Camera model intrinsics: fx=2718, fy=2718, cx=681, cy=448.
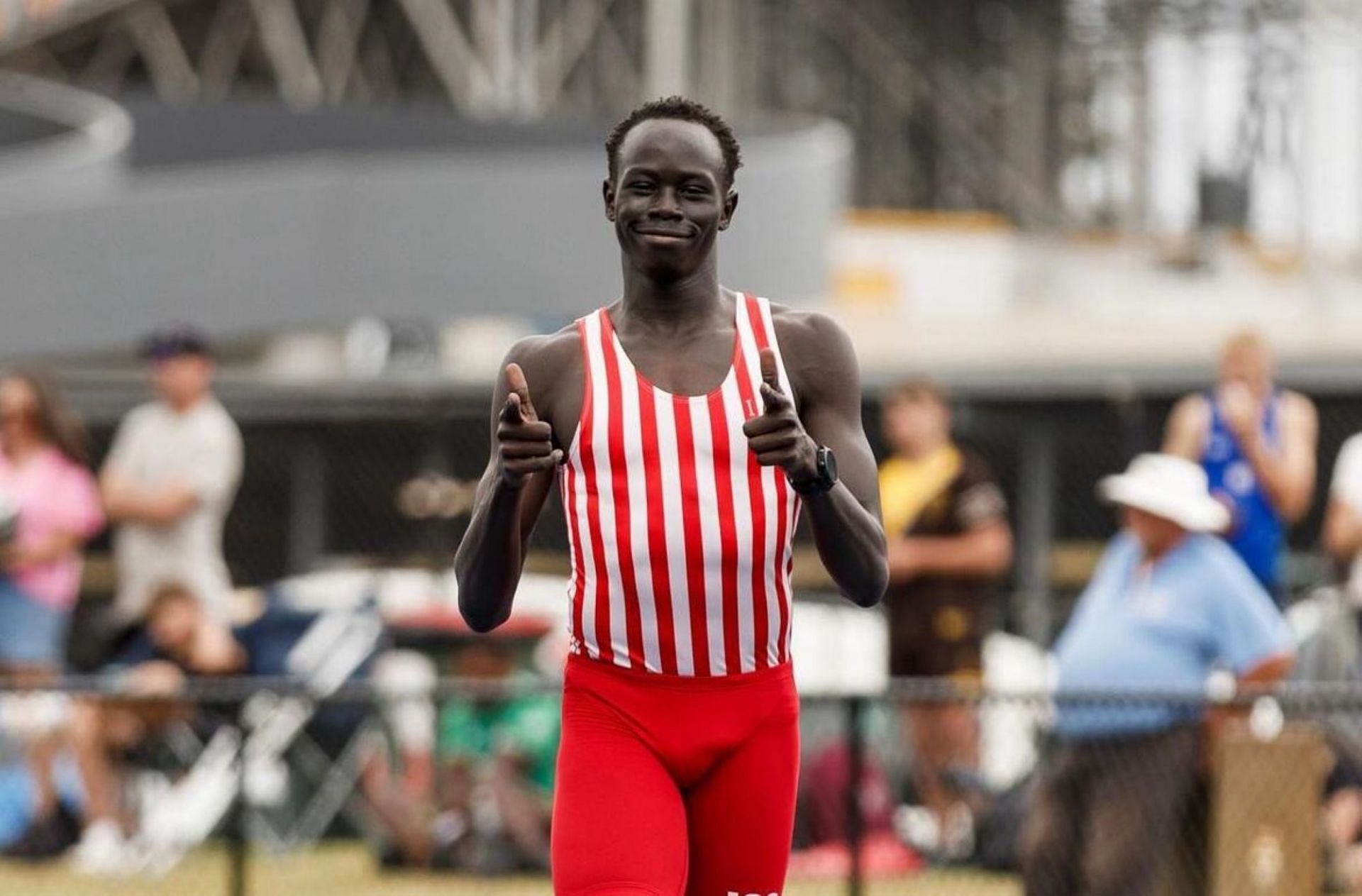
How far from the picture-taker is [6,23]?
54.0m

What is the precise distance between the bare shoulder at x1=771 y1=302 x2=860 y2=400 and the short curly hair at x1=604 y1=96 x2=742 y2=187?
0.95 ft

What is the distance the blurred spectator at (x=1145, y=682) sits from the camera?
863 cm

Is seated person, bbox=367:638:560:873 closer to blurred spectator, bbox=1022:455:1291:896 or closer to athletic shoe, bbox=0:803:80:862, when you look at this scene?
athletic shoe, bbox=0:803:80:862

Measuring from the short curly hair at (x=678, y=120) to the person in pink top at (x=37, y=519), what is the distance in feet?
22.5

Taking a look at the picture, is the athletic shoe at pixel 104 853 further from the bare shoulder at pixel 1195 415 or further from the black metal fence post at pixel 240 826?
the bare shoulder at pixel 1195 415

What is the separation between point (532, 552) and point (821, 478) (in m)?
10.6

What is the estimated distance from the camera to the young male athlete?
4648 mm

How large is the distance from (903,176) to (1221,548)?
3570cm

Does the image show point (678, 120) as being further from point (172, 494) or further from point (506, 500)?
point (172, 494)

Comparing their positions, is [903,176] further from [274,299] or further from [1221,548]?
[1221,548]

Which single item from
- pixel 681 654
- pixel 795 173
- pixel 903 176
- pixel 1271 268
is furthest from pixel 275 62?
pixel 681 654

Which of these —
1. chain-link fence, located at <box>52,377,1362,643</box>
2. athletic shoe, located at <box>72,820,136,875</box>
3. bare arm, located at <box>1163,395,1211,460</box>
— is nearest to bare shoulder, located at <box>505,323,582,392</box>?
athletic shoe, located at <box>72,820,136,875</box>

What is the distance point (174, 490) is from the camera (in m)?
11.4

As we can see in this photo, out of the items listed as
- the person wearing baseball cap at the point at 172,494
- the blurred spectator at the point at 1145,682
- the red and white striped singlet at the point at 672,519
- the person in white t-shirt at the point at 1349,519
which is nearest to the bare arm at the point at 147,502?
the person wearing baseball cap at the point at 172,494
